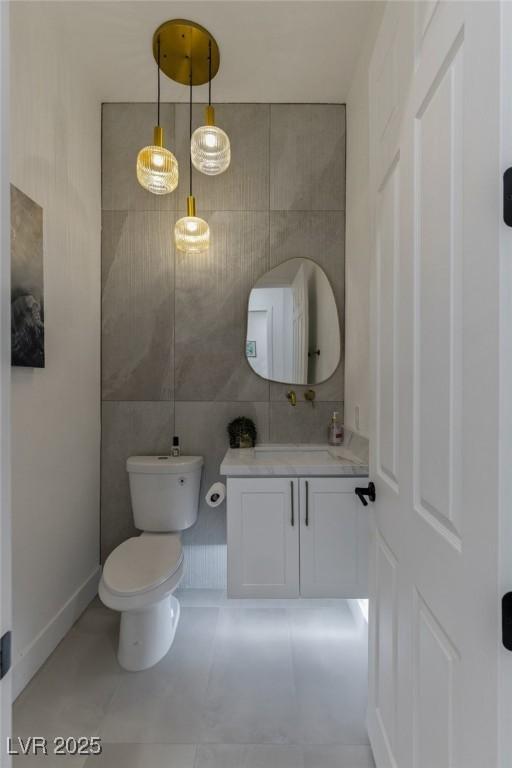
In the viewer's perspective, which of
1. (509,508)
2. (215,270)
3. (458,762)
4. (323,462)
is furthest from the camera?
(215,270)

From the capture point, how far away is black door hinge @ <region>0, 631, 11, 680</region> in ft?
1.72

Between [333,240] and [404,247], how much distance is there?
1416 millimetres

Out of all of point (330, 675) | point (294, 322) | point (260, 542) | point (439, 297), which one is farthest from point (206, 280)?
point (330, 675)

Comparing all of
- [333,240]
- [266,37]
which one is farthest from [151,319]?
[266,37]

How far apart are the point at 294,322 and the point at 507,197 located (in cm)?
177

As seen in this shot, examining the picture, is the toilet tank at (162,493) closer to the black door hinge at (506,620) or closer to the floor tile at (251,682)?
the floor tile at (251,682)

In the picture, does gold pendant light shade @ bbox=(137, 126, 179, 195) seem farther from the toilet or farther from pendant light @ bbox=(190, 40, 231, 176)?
the toilet

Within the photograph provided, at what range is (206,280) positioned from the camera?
233cm

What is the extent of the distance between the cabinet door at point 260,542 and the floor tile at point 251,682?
31cm

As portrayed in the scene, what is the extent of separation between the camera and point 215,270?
233 centimetres

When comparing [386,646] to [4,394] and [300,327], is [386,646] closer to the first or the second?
[4,394]

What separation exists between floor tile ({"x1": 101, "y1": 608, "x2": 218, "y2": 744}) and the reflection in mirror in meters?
1.35

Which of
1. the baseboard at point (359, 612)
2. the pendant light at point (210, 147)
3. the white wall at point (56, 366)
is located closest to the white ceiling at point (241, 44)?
the white wall at point (56, 366)

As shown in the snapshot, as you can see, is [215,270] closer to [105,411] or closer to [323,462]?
[105,411]
